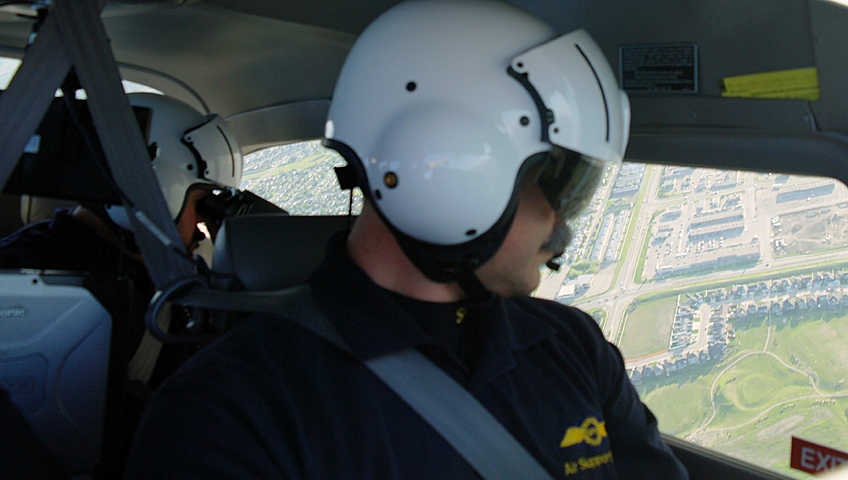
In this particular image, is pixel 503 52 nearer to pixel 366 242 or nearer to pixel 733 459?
pixel 366 242

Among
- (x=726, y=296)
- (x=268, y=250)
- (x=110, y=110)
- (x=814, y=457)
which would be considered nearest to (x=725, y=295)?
(x=726, y=296)

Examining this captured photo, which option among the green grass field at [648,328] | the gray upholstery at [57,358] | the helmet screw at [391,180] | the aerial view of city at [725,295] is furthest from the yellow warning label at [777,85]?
the gray upholstery at [57,358]

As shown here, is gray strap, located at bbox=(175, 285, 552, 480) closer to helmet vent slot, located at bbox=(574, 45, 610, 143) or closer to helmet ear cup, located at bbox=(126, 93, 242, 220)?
helmet vent slot, located at bbox=(574, 45, 610, 143)

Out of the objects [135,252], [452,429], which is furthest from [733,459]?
[135,252]

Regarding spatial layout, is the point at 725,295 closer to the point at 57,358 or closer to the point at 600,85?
the point at 600,85

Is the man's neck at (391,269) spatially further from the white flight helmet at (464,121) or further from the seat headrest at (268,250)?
the seat headrest at (268,250)
